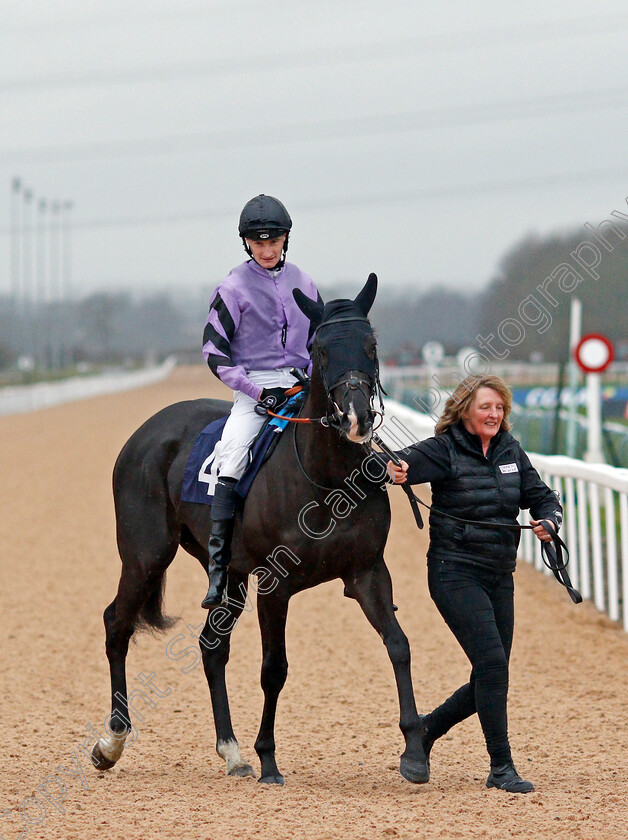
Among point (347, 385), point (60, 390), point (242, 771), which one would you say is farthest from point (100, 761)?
point (60, 390)

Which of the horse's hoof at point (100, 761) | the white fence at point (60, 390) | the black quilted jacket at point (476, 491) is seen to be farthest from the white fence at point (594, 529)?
the white fence at point (60, 390)

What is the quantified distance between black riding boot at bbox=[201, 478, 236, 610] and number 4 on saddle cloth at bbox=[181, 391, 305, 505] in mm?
51

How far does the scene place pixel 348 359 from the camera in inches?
167

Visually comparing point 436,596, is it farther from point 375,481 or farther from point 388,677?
point 388,677

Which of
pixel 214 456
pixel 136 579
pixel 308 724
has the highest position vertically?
pixel 214 456

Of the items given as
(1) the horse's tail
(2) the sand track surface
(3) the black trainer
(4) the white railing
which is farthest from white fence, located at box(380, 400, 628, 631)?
(3) the black trainer

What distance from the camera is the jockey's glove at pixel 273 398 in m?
4.90

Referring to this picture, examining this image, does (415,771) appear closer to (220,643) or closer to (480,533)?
(480,533)

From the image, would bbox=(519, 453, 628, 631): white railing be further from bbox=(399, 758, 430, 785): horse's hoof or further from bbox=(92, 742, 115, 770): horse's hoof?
bbox=(92, 742, 115, 770): horse's hoof

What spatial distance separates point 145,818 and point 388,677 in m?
2.79

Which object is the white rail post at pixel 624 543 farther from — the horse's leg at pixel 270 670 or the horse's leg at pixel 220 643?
the horse's leg at pixel 270 670

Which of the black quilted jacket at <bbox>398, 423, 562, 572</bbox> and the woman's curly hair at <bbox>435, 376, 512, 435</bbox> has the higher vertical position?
the woman's curly hair at <bbox>435, 376, 512, 435</bbox>

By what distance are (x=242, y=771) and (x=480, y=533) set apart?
1.47 m

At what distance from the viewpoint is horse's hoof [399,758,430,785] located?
4242mm
